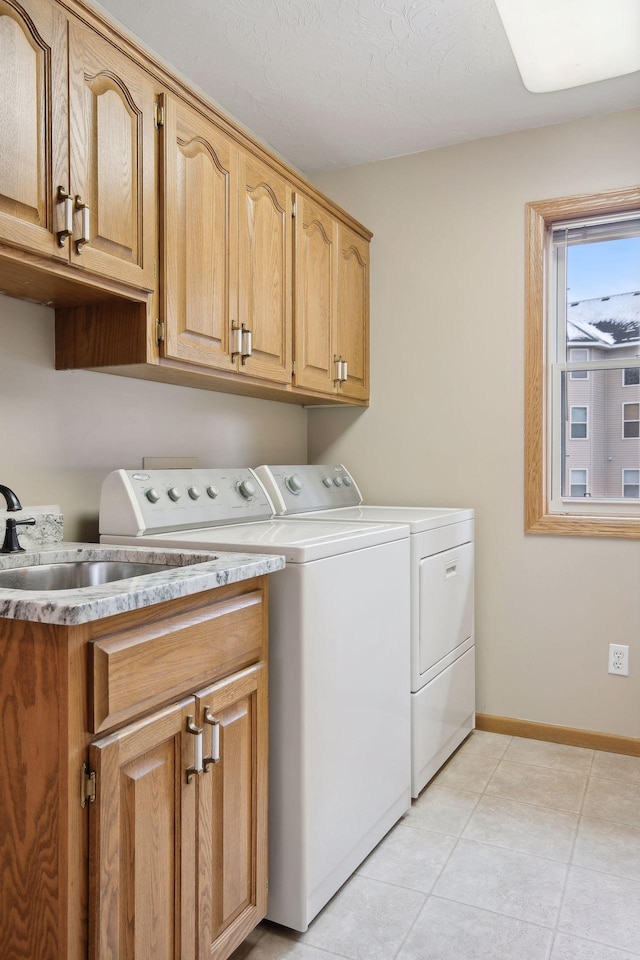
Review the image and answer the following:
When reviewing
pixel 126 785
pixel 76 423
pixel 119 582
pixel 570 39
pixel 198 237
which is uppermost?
pixel 570 39

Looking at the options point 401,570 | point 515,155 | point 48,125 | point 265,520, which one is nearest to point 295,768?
point 401,570

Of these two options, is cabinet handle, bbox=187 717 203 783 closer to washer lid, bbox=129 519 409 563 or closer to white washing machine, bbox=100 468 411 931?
white washing machine, bbox=100 468 411 931

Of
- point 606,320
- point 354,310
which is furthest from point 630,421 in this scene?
point 354,310

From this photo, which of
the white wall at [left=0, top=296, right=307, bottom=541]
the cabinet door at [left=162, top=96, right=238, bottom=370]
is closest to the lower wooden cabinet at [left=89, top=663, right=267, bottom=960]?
the white wall at [left=0, top=296, right=307, bottom=541]

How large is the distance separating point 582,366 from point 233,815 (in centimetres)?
218

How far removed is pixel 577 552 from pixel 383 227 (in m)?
1.63

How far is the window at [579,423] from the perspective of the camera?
111 inches

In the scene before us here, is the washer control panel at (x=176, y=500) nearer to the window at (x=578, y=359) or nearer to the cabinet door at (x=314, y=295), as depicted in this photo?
the cabinet door at (x=314, y=295)

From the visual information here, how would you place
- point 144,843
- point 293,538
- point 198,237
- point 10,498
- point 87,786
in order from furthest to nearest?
point 198,237
point 293,538
point 10,498
point 144,843
point 87,786

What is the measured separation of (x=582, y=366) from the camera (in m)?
2.80

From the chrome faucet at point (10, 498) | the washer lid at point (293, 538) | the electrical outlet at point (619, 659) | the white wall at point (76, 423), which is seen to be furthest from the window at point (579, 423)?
the chrome faucet at point (10, 498)

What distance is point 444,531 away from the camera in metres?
2.49

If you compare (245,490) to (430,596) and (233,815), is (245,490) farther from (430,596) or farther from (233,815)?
(233,815)

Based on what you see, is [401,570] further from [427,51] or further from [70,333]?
[427,51]
